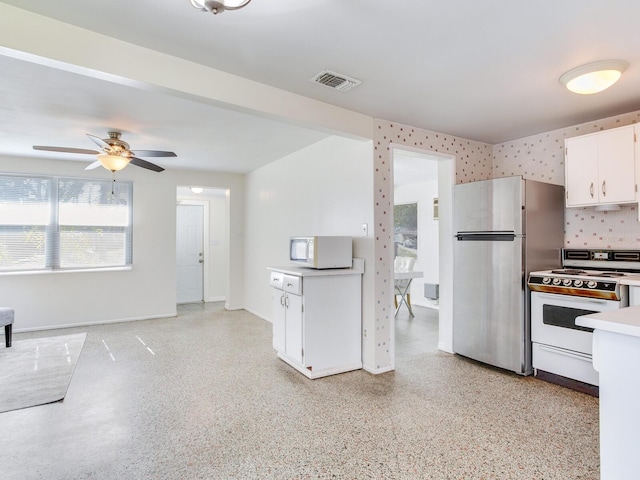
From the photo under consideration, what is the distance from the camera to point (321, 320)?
3182 mm

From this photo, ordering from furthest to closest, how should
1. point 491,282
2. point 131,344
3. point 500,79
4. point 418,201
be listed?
1. point 418,201
2. point 131,344
3. point 491,282
4. point 500,79

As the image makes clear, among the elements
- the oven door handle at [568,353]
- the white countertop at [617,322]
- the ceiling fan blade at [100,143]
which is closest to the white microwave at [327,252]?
the oven door handle at [568,353]

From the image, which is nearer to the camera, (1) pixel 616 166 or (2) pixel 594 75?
(2) pixel 594 75

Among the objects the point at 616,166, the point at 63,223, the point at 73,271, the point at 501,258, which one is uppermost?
the point at 616,166

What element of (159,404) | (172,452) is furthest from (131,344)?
(172,452)

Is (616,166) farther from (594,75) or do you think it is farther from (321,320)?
(321,320)

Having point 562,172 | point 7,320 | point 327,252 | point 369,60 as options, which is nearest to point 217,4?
point 369,60

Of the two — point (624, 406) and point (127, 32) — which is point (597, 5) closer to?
point (624, 406)

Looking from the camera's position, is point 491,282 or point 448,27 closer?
point 448,27

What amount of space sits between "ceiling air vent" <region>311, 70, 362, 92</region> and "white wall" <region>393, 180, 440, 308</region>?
373 cm

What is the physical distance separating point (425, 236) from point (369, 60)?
469 cm

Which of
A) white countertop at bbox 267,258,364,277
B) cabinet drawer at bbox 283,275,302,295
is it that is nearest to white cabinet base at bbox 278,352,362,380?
cabinet drawer at bbox 283,275,302,295

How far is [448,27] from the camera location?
1.89 meters

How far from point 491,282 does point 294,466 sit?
2.47 m
